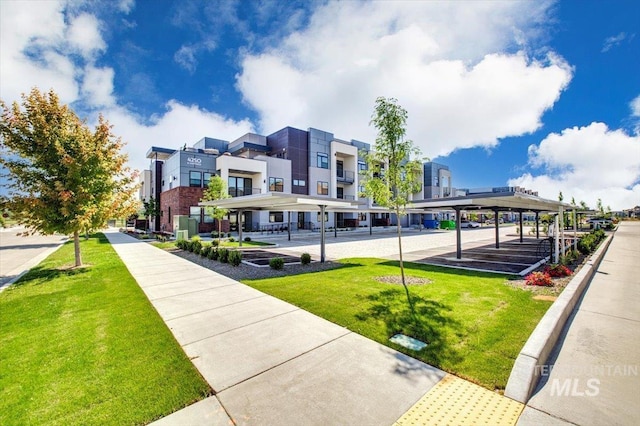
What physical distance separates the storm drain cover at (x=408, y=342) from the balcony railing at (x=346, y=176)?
40507 millimetres

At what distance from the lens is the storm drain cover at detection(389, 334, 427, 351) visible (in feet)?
15.8

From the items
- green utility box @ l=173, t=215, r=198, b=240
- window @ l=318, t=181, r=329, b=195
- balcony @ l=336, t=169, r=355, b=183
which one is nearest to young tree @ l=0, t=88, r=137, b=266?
green utility box @ l=173, t=215, r=198, b=240

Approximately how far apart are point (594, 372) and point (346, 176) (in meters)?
42.7

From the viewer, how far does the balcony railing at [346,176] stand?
45.4 metres

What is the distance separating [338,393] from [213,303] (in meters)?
4.80

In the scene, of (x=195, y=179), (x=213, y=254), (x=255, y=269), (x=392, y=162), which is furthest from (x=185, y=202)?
(x=392, y=162)

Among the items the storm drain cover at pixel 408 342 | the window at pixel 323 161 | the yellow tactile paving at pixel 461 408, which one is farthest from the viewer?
the window at pixel 323 161

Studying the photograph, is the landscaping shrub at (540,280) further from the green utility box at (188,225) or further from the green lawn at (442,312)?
the green utility box at (188,225)

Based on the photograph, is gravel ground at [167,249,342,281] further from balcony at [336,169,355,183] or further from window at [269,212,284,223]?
balcony at [336,169,355,183]

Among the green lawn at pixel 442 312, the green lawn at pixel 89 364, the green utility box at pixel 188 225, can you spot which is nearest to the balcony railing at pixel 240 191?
the green utility box at pixel 188 225

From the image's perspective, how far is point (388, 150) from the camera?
9188 mm

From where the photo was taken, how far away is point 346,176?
4606 centimetres

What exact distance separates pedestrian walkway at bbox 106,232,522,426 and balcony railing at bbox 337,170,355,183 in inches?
1564

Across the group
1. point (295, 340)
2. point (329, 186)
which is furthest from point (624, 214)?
point (295, 340)
